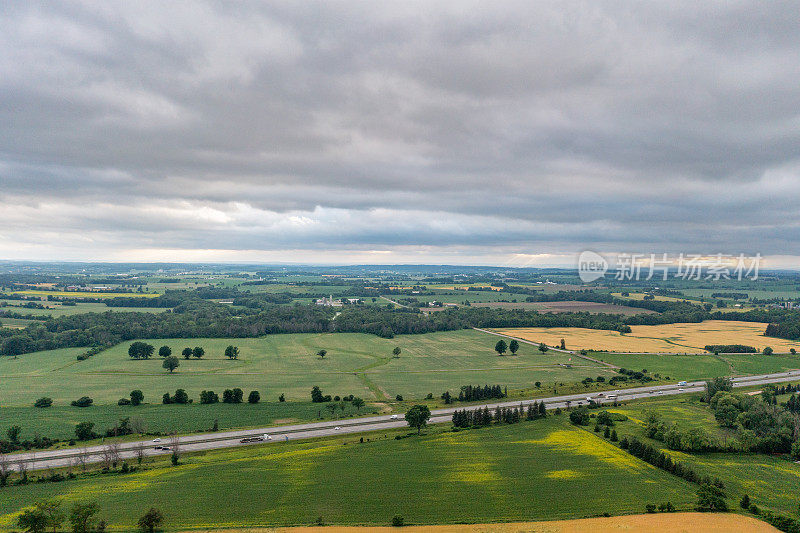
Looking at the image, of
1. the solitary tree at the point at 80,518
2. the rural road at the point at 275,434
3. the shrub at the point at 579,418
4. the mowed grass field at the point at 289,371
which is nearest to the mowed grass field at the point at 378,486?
the solitary tree at the point at 80,518

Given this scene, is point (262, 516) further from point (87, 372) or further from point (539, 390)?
point (87, 372)

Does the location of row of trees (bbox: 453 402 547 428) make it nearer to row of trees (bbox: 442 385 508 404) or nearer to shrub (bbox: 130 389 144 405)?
row of trees (bbox: 442 385 508 404)

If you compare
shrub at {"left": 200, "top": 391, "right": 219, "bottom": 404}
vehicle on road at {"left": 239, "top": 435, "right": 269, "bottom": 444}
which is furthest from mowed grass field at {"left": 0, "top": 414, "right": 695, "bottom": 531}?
shrub at {"left": 200, "top": 391, "right": 219, "bottom": 404}

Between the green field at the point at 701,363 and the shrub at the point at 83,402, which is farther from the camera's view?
the green field at the point at 701,363

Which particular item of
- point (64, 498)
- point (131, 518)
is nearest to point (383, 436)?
point (131, 518)

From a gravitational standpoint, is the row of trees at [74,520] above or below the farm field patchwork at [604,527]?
below

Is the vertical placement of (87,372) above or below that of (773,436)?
below

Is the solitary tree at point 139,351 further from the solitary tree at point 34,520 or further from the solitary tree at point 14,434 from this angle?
the solitary tree at point 34,520
